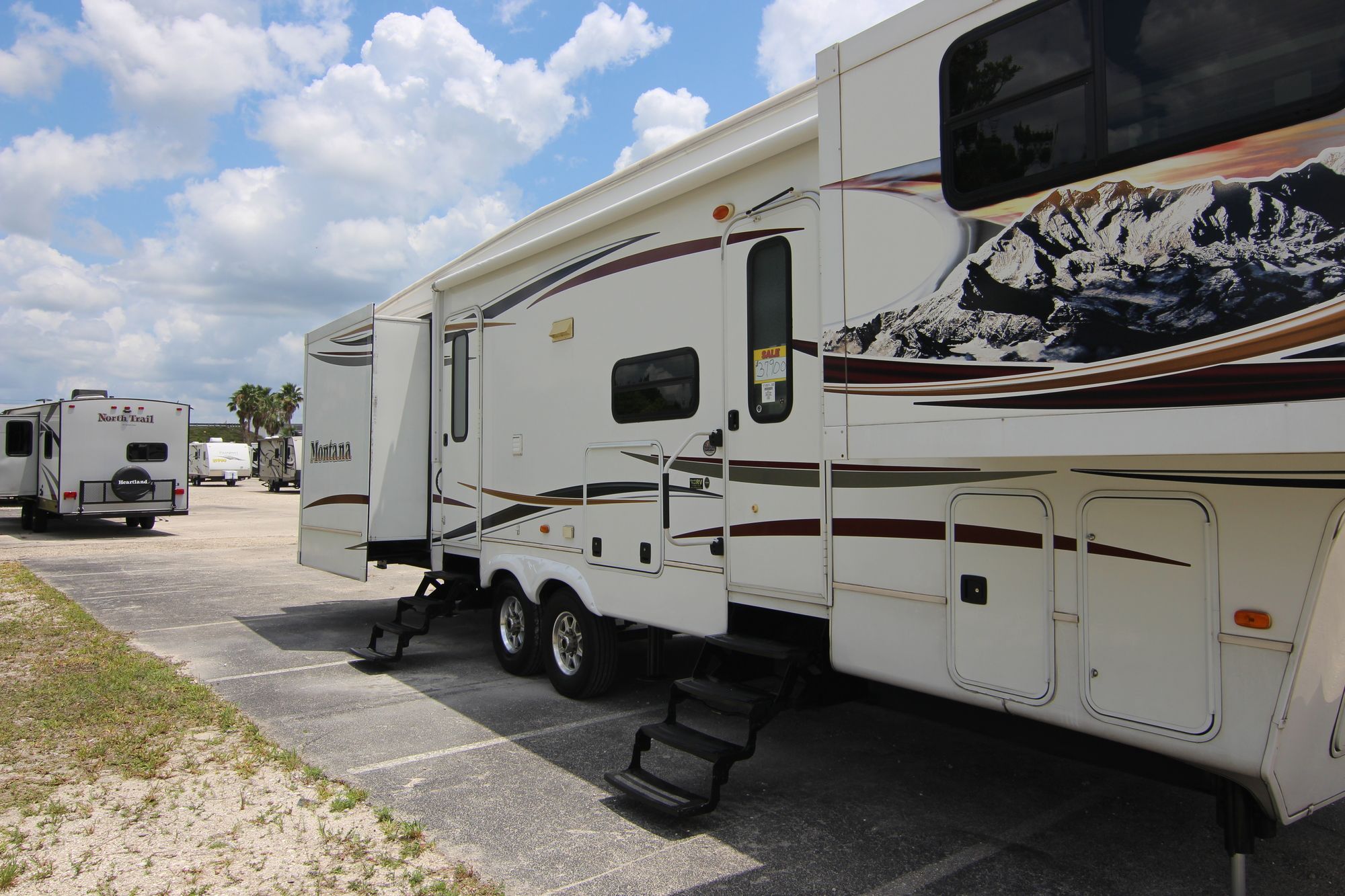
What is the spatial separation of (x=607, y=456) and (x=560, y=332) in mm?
986

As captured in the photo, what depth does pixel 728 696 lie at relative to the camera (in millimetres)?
4020

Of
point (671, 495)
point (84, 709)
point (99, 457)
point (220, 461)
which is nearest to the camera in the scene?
point (671, 495)

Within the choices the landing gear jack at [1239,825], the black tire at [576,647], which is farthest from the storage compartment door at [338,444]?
the landing gear jack at [1239,825]

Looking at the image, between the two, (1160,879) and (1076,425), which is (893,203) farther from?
(1160,879)

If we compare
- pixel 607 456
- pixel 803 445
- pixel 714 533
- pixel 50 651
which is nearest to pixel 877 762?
pixel 714 533

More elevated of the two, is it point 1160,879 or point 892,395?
point 892,395

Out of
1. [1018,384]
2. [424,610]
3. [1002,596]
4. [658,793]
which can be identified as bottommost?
[658,793]

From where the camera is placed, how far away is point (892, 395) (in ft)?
10.9

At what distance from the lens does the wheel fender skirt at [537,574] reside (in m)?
5.48

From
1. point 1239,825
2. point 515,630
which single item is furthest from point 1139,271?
point 515,630

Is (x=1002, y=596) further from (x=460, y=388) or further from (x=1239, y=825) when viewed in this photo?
(x=460, y=388)

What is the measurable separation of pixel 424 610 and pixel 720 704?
347 centimetres

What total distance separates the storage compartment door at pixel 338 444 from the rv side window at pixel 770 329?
13.0 ft

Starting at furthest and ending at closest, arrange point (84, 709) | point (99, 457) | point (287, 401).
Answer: point (287, 401), point (99, 457), point (84, 709)
